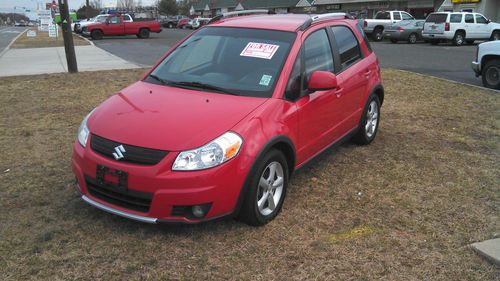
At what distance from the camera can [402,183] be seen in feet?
15.3

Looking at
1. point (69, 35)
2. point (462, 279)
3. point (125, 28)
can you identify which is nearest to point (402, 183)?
point (462, 279)

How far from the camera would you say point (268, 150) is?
3.57 meters

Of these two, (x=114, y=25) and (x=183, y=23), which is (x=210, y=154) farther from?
(x=183, y=23)

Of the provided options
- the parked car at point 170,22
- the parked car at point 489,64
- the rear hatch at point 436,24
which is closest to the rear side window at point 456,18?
the rear hatch at point 436,24

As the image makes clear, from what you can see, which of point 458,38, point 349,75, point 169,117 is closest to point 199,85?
point 169,117

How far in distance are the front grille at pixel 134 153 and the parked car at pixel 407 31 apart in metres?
26.2

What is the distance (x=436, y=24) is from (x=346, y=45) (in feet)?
71.9

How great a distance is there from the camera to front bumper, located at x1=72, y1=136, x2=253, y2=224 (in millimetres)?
3197

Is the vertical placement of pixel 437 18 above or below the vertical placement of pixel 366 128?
above

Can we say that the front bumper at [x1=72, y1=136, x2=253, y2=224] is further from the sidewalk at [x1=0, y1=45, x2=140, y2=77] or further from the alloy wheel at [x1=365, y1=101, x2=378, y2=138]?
the sidewalk at [x1=0, y1=45, x2=140, y2=77]

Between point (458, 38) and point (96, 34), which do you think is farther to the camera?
point (96, 34)

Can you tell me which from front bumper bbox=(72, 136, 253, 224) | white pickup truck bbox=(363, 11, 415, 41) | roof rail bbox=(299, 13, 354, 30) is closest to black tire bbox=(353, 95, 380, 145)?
roof rail bbox=(299, 13, 354, 30)

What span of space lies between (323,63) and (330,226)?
1.70 meters

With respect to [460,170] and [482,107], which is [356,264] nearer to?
[460,170]
